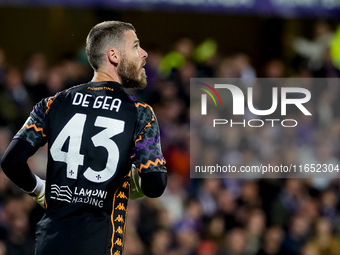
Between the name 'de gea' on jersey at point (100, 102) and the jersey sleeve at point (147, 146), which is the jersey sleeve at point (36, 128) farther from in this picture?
the jersey sleeve at point (147, 146)

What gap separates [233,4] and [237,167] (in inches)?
109

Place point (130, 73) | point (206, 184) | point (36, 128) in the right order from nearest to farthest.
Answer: point (36, 128), point (130, 73), point (206, 184)


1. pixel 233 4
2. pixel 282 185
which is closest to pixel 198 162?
pixel 282 185

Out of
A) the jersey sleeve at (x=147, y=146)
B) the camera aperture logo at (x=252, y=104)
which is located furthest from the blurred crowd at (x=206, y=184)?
the jersey sleeve at (x=147, y=146)

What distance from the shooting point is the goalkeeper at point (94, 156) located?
349 centimetres

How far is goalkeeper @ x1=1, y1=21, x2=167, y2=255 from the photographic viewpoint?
349 centimetres

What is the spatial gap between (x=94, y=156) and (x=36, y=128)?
36 cm

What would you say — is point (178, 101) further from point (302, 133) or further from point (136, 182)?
point (136, 182)

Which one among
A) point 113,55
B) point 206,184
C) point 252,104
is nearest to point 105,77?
point 113,55

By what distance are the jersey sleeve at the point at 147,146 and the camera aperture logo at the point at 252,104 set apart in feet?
25.6

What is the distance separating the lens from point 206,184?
10.8 meters

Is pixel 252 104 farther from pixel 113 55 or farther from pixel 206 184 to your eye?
pixel 113 55

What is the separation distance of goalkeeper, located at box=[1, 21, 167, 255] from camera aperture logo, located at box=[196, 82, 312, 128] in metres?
7.75

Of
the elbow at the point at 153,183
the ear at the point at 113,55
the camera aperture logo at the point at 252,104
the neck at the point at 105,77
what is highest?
the camera aperture logo at the point at 252,104
